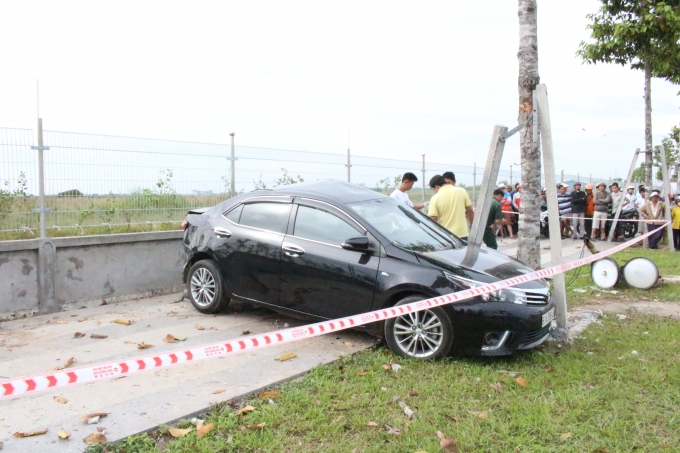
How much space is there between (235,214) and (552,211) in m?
3.61

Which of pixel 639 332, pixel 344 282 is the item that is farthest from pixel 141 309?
pixel 639 332

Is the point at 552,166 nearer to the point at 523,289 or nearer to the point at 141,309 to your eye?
the point at 523,289

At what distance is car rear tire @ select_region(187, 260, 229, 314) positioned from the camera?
6633mm

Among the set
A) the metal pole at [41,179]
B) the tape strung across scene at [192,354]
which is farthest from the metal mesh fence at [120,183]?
the tape strung across scene at [192,354]

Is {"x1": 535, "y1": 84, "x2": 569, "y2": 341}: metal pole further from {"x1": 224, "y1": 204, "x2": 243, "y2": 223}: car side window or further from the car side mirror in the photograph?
{"x1": 224, "y1": 204, "x2": 243, "y2": 223}: car side window

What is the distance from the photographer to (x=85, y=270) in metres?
7.53

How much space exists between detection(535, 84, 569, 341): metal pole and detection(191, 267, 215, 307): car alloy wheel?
3.87m

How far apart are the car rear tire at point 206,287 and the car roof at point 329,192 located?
3.52 ft

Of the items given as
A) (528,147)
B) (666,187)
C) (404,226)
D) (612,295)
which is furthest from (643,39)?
(404,226)

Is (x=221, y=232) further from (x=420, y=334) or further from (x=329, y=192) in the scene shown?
(x=420, y=334)

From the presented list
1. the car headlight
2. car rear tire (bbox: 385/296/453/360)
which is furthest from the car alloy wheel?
the car headlight

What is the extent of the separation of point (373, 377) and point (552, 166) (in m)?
2.88

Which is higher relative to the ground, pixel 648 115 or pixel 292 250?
pixel 648 115

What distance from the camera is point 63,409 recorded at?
13.2 ft
